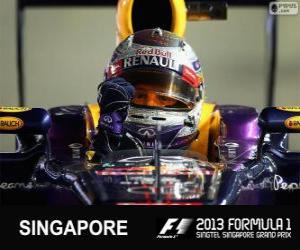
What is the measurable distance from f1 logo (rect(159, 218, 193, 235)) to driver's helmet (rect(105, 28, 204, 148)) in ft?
1.05

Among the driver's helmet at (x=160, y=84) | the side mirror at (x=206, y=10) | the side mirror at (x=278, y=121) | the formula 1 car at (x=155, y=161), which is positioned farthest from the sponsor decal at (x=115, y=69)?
the side mirror at (x=278, y=121)

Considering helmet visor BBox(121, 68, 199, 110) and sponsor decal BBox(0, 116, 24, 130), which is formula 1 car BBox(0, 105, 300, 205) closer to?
sponsor decal BBox(0, 116, 24, 130)

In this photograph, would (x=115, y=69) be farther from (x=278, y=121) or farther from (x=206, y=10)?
(x=278, y=121)

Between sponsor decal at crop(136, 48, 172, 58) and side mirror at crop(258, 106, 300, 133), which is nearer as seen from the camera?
side mirror at crop(258, 106, 300, 133)

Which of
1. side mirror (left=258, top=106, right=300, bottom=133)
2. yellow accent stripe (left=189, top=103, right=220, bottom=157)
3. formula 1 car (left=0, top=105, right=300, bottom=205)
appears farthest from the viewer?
yellow accent stripe (left=189, top=103, right=220, bottom=157)

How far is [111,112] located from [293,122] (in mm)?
447

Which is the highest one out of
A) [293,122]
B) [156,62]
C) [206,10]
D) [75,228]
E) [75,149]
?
[206,10]

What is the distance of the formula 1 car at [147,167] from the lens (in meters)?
2.05

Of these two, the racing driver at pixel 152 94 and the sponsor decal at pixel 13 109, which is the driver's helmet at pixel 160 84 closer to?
the racing driver at pixel 152 94

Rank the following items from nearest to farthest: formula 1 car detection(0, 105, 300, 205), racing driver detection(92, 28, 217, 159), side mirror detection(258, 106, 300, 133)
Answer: formula 1 car detection(0, 105, 300, 205) < side mirror detection(258, 106, 300, 133) < racing driver detection(92, 28, 217, 159)

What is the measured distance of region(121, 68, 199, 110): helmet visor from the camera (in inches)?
93.7

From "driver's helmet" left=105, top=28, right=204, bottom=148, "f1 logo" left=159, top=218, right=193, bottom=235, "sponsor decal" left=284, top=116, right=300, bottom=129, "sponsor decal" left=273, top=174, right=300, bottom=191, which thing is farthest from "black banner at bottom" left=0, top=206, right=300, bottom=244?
"driver's helmet" left=105, top=28, right=204, bottom=148

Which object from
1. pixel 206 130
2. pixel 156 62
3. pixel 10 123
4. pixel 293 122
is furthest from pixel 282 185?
pixel 10 123

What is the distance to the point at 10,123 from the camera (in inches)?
88.8
